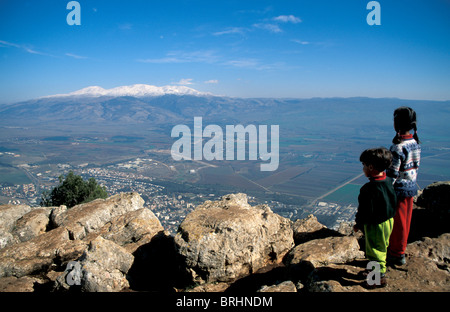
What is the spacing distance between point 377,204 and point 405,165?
1556mm

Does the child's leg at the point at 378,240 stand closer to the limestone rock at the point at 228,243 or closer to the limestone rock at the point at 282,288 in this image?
the limestone rock at the point at 282,288

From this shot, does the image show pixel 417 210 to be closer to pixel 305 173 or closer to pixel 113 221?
pixel 113 221

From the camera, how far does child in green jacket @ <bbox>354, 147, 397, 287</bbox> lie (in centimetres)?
553

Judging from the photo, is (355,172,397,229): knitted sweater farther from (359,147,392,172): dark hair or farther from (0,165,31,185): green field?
(0,165,31,185): green field

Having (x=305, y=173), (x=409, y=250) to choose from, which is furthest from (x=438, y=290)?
(x=305, y=173)

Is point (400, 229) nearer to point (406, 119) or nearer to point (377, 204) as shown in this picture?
point (377, 204)

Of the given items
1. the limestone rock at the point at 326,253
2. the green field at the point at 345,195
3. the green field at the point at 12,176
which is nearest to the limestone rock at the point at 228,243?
the limestone rock at the point at 326,253

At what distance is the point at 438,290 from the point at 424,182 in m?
99.7

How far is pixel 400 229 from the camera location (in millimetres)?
6246

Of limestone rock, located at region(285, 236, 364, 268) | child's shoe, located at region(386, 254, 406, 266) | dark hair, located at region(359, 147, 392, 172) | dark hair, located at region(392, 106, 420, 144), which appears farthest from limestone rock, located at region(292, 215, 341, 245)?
dark hair, located at region(359, 147, 392, 172)

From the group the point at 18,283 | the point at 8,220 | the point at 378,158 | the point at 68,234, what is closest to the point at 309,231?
the point at 378,158

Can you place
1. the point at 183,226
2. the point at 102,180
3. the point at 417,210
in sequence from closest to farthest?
the point at 183,226, the point at 417,210, the point at 102,180
